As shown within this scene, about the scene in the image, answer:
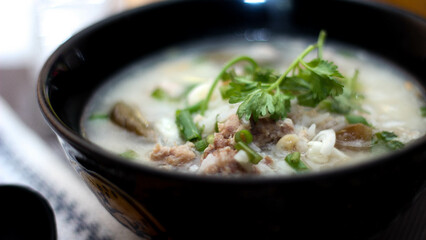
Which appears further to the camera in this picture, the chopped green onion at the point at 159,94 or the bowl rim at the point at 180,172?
the chopped green onion at the point at 159,94

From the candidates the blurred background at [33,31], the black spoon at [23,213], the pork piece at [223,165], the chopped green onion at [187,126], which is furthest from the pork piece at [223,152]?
the blurred background at [33,31]

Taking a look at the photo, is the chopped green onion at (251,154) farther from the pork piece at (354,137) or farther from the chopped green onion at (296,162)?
the pork piece at (354,137)

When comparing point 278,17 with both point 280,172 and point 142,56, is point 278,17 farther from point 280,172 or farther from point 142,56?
point 280,172

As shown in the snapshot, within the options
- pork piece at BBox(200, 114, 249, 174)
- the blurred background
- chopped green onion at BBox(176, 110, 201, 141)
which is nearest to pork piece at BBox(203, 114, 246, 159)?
pork piece at BBox(200, 114, 249, 174)

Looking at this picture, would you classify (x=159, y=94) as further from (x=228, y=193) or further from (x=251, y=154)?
(x=228, y=193)

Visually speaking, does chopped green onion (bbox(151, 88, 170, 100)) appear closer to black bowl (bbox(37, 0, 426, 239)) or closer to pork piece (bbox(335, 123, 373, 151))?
black bowl (bbox(37, 0, 426, 239))

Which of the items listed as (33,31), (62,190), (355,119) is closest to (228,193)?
(355,119)

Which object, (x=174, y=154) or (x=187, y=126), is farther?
(x=187, y=126)
